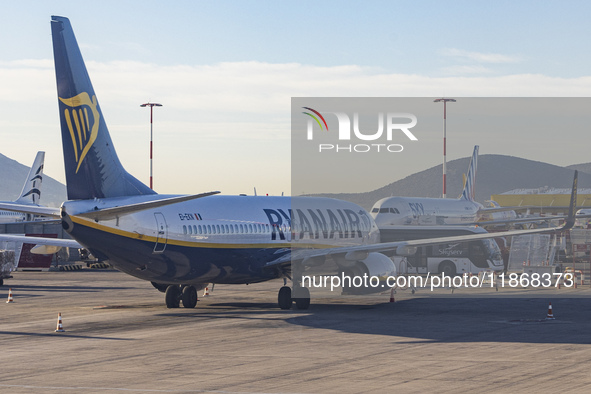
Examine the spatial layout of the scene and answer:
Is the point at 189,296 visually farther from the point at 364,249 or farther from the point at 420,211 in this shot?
the point at 420,211

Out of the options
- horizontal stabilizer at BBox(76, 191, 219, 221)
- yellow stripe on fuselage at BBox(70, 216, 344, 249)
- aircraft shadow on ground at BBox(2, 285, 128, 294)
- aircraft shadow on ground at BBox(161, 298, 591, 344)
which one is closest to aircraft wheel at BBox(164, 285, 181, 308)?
aircraft shadow on ground at BBox(161, 298, 591, 344)

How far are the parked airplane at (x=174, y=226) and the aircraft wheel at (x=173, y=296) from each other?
0.05m

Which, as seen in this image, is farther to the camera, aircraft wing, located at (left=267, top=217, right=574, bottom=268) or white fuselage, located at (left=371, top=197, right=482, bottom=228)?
white fuselage, located at (left=371, top=197, right=482, bottom=228)

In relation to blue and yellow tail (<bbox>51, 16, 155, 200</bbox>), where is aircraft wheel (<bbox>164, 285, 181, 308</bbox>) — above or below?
below

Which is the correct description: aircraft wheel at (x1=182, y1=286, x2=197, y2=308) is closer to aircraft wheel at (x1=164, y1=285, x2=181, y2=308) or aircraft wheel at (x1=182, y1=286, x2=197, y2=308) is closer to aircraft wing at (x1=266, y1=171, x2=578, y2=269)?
aircraft wheel at (x1=164, y1=285, x2=181, y2=308)

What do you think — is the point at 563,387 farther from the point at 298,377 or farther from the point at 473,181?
the point at 473,181

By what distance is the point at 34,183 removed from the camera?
101 m

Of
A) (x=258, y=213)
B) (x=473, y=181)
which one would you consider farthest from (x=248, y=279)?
(x=473, y=181)

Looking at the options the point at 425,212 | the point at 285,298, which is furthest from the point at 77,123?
the point at 425,212

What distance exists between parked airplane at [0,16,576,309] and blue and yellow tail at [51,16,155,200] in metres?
0.03

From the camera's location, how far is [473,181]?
97.8 meters

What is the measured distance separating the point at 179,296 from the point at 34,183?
236ft

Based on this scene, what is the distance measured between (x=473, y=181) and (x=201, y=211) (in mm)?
69615

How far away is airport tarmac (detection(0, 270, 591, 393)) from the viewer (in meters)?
17.3
